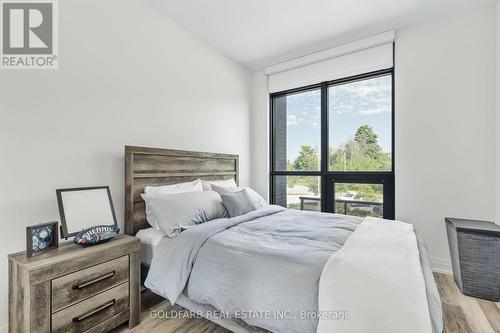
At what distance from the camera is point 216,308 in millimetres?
1472

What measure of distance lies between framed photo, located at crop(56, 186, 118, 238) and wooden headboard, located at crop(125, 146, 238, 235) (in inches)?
8.7

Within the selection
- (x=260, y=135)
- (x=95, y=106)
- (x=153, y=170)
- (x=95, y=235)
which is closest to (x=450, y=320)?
(x=95, y=235)

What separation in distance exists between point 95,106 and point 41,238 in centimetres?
110

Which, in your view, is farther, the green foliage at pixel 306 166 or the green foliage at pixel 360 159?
the green foliage at pixel 306 166

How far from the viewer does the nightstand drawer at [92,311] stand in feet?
4.50

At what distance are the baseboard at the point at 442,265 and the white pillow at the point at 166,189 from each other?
2.77m

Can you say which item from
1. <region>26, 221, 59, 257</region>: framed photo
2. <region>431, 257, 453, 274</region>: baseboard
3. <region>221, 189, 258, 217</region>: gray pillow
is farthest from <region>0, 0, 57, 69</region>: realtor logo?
<region>431, 257, 453, 274</region>: baseboard

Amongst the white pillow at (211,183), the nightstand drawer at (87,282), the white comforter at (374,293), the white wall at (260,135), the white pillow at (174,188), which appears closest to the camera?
the white comforter at (374,293)

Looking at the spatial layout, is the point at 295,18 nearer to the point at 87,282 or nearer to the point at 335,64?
the point at 335,64

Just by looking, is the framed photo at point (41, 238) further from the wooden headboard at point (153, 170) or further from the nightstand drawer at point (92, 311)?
the wooden headboard at point (153, 170)

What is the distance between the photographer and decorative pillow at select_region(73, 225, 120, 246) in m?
1.56

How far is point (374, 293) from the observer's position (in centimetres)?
105

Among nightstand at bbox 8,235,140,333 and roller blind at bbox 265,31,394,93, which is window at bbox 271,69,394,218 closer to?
roller blind at bbox 265,31,394,93

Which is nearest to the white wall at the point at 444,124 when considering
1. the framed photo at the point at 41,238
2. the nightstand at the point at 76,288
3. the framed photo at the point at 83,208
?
the nightstand at the point at 76,288
